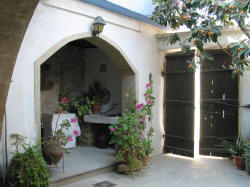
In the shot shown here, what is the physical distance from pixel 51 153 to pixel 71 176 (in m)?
0.55

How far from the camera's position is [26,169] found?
9.62 feet

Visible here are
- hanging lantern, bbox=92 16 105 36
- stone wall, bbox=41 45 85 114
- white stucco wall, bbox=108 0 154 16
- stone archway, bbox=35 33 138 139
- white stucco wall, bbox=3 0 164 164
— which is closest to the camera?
white stucco wall, bbox=3 0 164 164

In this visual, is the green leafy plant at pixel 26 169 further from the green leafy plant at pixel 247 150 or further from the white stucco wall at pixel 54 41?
the green leafy plant at pixel 247 150

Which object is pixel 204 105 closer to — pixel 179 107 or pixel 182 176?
pixel 179 107

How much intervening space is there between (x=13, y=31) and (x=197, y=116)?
498cm

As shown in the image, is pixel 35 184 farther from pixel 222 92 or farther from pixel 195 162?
pixel 222 92

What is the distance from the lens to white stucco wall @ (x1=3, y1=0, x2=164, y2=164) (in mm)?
3258

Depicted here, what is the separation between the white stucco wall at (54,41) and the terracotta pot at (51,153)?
294 millimetres

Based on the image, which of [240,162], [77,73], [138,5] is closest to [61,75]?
[77,73]

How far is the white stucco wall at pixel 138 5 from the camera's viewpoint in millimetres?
5006

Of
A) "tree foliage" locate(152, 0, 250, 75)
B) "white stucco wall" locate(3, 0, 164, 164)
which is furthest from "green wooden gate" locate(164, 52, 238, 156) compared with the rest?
"tree foliage" locate(152, 0, 250, 75)

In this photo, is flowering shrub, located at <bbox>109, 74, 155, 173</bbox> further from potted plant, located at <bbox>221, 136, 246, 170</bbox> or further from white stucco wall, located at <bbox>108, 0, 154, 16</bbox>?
white stucco wall, located at <bbox>108, 0, 154, 16</bbox>

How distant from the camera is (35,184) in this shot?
9.69ft

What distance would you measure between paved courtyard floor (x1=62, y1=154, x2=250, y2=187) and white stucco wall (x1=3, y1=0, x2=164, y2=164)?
1396 millimetres
